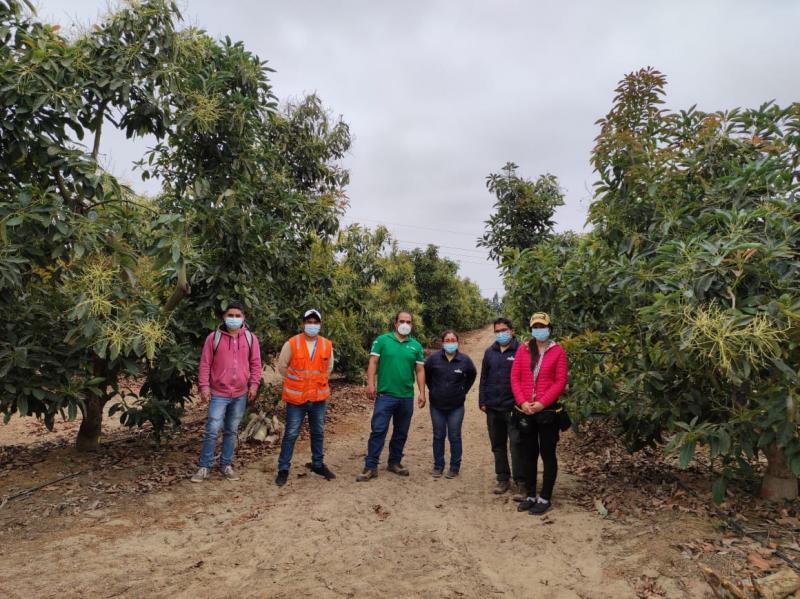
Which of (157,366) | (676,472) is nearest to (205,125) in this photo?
(157,366)

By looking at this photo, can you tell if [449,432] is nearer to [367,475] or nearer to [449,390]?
[449,390]

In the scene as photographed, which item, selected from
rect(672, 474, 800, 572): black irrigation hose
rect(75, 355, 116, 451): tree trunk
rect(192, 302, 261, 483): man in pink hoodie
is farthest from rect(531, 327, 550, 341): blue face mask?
rect(75, 355, 116, 451): tree trunk

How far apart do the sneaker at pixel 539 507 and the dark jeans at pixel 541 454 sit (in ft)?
0.12

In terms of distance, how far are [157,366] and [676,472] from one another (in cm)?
537

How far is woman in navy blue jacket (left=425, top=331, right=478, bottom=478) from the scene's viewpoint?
18.7 feet

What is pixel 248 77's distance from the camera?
603 centimetres

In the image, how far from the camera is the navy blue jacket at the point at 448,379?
5680 millimetres

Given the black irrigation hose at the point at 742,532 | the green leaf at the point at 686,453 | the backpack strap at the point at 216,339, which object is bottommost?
the black irrigation hose at the point at 742,532

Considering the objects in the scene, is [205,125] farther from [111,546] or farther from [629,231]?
[629,231]

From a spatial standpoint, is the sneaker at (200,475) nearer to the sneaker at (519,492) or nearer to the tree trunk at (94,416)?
the tree trunk at (94,416)

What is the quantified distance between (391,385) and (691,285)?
10.0 ft

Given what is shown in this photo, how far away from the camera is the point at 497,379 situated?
17.6 feet

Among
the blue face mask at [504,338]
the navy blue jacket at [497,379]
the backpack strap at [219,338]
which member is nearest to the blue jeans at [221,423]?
the backpack strap at [219,338]

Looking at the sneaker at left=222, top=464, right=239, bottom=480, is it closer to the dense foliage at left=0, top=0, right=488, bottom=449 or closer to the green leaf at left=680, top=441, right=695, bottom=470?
the dense foliage at left=0, top=0, right=488, bottom=449
